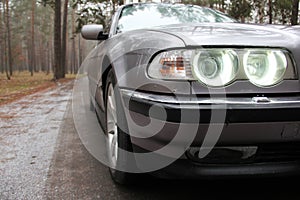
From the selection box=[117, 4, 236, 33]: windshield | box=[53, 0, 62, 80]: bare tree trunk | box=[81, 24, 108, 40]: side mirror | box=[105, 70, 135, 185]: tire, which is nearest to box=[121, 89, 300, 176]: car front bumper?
box=[105, 70, 135, 185]: tire

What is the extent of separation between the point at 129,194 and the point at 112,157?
32 centimetres

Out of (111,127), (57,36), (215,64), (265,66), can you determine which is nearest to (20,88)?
(57,36)

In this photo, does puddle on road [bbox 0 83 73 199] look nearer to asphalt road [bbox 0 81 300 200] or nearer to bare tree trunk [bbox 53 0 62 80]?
asphalt road [bbox 0 81 300 200]

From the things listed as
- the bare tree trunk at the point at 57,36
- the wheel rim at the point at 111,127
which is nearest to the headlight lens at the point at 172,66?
the wheel rim at the point at 111,127

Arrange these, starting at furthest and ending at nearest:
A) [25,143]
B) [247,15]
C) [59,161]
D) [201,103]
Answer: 1. [247,15]
2. [25,143]
3. [59,161]
4. [201,103]

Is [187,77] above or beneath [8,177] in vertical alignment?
above

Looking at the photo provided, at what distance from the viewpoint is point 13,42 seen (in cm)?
3916

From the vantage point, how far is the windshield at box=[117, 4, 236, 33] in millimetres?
2986

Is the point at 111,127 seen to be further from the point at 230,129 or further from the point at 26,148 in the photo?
the point at 26,148

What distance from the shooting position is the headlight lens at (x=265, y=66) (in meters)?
1.54

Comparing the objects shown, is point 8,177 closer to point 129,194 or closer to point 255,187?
point 129,194

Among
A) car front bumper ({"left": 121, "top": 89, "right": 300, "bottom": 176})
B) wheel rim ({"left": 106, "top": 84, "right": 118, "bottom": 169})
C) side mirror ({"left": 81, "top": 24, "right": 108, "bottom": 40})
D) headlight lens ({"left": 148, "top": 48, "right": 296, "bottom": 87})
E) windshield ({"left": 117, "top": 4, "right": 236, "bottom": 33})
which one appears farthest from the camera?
side mirror ({"left": 81, "top": 24, "right": 108, "bottom": 40})

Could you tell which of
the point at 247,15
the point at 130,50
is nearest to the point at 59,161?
the point at 130,50

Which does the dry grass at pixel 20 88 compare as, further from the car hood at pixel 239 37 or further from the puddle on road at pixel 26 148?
the car hood at pixel 239 37
